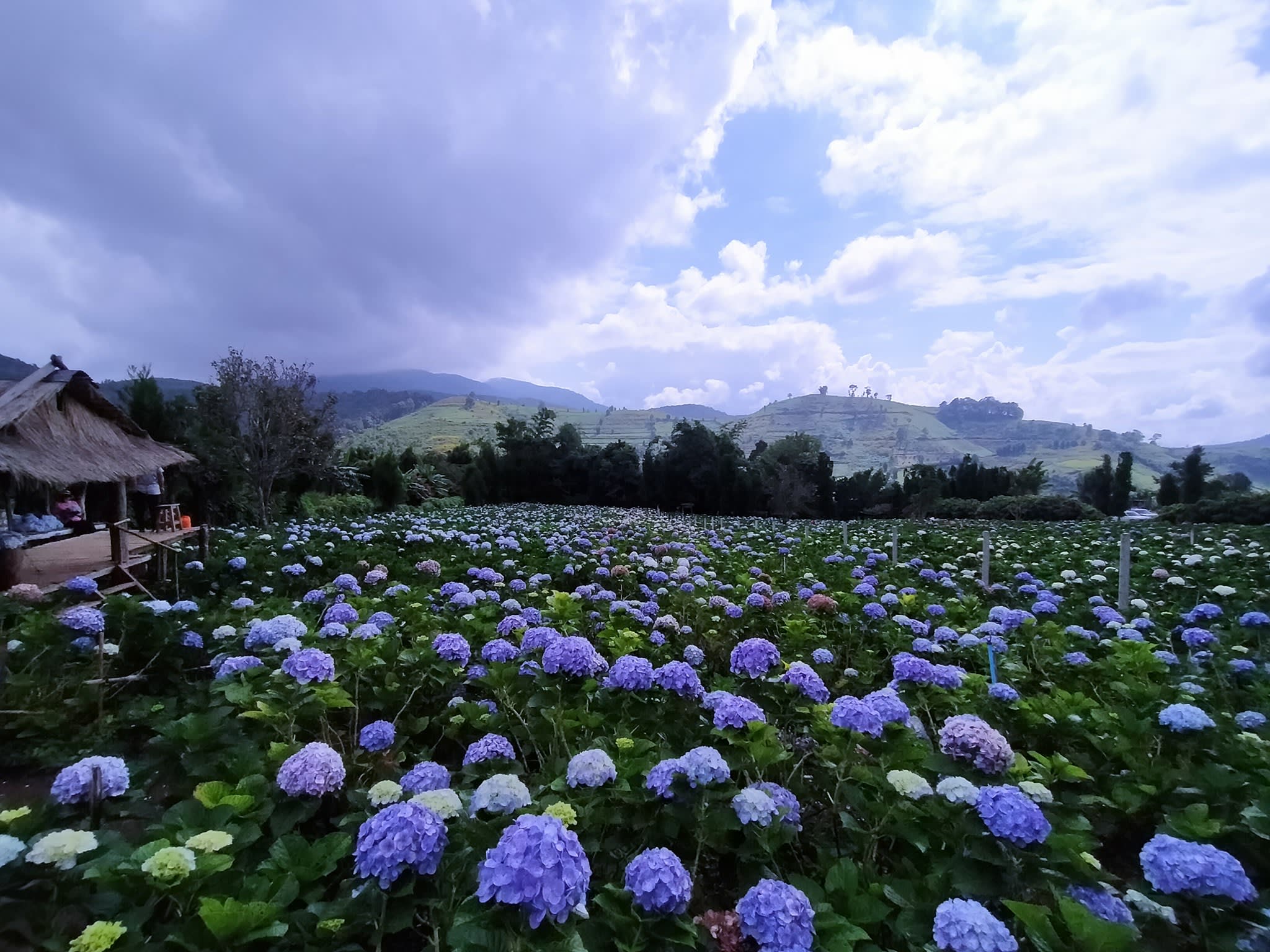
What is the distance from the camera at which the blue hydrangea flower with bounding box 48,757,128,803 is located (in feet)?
6.57

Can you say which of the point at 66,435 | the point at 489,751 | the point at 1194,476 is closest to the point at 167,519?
the point at 66,435

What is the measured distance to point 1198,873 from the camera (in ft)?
4.94

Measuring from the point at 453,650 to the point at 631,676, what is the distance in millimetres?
1090

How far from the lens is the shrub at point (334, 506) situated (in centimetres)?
2117

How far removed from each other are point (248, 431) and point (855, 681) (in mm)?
19063

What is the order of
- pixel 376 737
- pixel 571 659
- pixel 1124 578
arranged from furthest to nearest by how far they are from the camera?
pixel 1124 578 → pixel 571 659 → pixel 376 737

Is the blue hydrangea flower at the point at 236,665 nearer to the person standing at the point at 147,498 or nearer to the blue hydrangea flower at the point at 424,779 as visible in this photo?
the blue hydrangea flower at the point at 424,779

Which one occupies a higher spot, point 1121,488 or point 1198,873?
point 1121,488

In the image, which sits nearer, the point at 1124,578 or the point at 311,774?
the point at 311,774

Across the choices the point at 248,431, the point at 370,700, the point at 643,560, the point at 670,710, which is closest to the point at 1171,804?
the point at 670,710

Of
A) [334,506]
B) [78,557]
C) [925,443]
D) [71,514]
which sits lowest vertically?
[334,506]

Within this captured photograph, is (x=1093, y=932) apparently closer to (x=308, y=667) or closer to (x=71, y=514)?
(x=308, y=667)

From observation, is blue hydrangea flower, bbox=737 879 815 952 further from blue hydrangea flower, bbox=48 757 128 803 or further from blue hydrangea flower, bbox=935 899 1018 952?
blue hydrangea flower, bbox=48 757 128 803

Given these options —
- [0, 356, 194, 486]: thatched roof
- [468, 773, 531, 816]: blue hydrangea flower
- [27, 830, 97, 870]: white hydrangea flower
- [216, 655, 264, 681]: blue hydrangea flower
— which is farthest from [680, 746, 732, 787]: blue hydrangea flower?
[0, 356, 194, 486]: thatched roof
